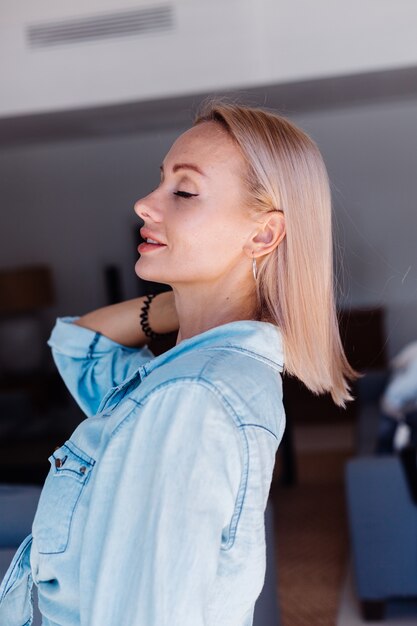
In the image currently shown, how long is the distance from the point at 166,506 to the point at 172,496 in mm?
11

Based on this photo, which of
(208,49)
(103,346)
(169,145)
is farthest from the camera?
(169,145)

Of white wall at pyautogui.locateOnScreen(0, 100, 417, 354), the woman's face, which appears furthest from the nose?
white wall at pyautogui.locateOnScreen(0, 100, 417, 354)

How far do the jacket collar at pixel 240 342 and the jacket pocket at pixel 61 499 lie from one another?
0.45 ft

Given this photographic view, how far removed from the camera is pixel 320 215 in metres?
1.10

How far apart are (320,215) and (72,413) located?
4.24 metres

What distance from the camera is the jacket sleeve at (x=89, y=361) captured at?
1433 mm

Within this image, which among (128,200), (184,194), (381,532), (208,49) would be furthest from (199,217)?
(128,200)

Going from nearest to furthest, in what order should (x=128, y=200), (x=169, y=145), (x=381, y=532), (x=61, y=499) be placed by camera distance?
1. (x=61, y=499)
2. (x=381, y=532)
3. (x=169, y=145)
4. (x=128, y=200)

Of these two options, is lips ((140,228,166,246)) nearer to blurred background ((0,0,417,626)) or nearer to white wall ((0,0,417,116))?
blurred background ((0,0,417,626))

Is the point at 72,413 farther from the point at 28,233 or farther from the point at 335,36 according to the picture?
the point at 335,36

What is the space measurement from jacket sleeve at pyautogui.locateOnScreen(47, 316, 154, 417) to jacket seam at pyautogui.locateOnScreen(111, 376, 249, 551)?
1.79 feet

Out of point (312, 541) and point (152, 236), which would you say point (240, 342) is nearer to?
point (152, 236)

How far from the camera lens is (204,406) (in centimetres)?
85

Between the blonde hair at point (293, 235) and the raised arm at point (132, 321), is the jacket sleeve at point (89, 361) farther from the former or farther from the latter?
the blonde hair at point (293, 235)
